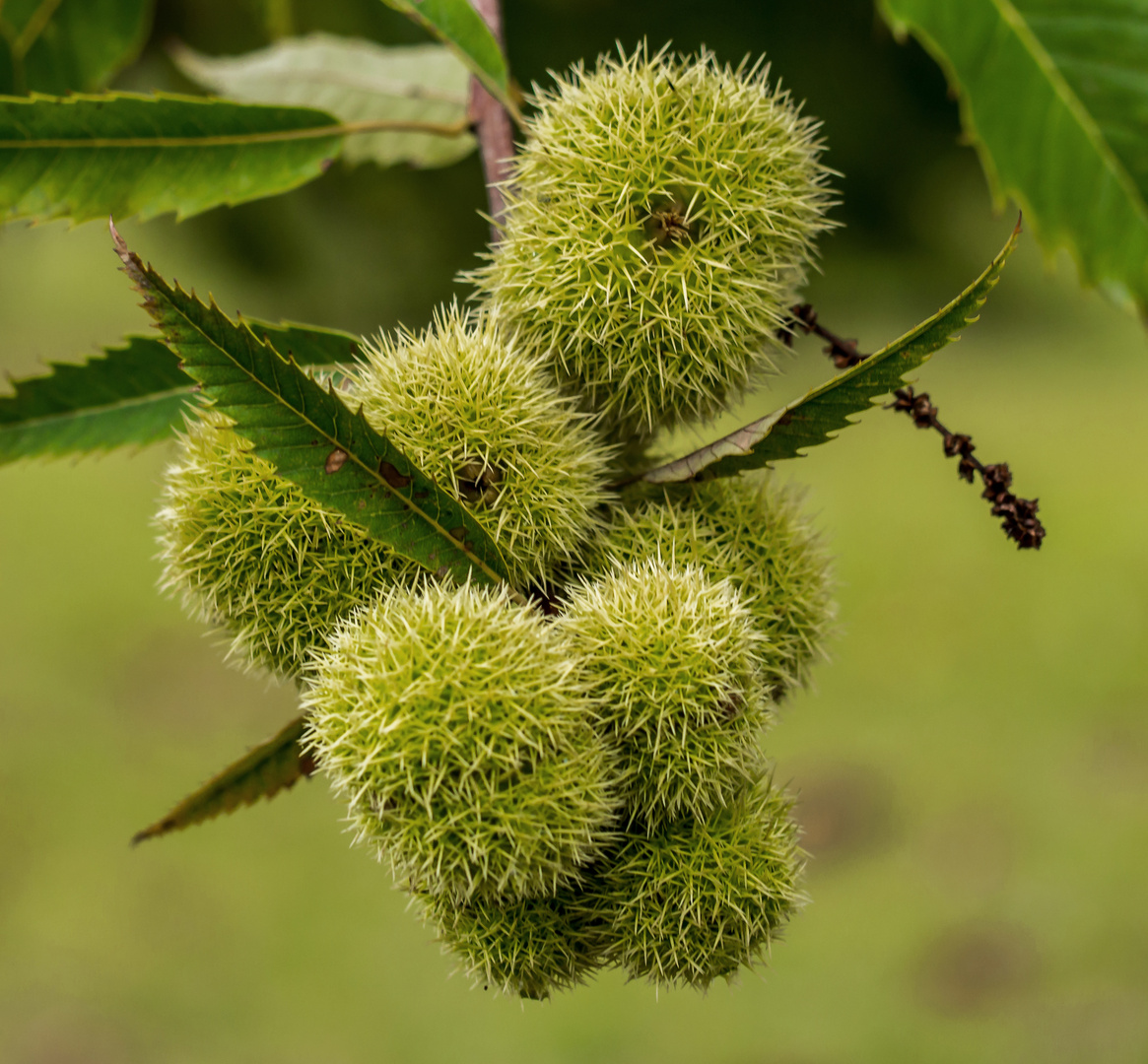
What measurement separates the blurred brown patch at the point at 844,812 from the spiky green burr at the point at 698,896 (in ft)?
12.9

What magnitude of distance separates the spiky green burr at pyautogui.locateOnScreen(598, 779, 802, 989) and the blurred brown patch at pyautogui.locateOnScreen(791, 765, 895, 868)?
3.93 m

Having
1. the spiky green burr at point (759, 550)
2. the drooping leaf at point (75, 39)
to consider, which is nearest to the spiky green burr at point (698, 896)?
the spiky green burr at point (759, 550)

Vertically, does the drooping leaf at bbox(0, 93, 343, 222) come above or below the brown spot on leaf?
below

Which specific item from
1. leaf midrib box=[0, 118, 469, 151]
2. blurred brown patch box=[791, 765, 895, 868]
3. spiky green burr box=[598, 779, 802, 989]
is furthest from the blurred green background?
spiky green burr box=[598, 779, 802, 989]

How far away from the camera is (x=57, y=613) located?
20.7 feet

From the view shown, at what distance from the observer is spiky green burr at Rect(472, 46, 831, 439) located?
43.4 inches

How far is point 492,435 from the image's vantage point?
1.08 meters

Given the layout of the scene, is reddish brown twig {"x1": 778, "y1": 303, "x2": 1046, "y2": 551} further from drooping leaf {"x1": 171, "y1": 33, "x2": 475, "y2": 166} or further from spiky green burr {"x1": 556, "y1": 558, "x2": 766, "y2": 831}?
drooping leaf {"x1": 171, "y1": 33, "x2": 475, "y2": 166}

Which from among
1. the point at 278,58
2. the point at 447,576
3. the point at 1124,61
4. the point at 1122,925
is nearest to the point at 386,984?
the point at 1122,925

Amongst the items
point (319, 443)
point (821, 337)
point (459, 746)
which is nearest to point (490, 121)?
point (821, 337)

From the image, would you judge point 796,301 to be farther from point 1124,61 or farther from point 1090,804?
point 1090,804

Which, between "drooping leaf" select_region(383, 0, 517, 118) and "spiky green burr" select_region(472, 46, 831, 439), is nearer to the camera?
"spiky green burr" select_region(472, 46, 831, 439)

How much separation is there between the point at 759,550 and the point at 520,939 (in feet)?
1.61

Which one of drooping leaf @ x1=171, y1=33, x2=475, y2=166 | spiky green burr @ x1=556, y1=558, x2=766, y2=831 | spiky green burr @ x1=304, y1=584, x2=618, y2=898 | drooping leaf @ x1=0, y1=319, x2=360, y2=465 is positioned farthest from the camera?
drooping leaf @ x1=171, y1=33, x2=475, y2=166
